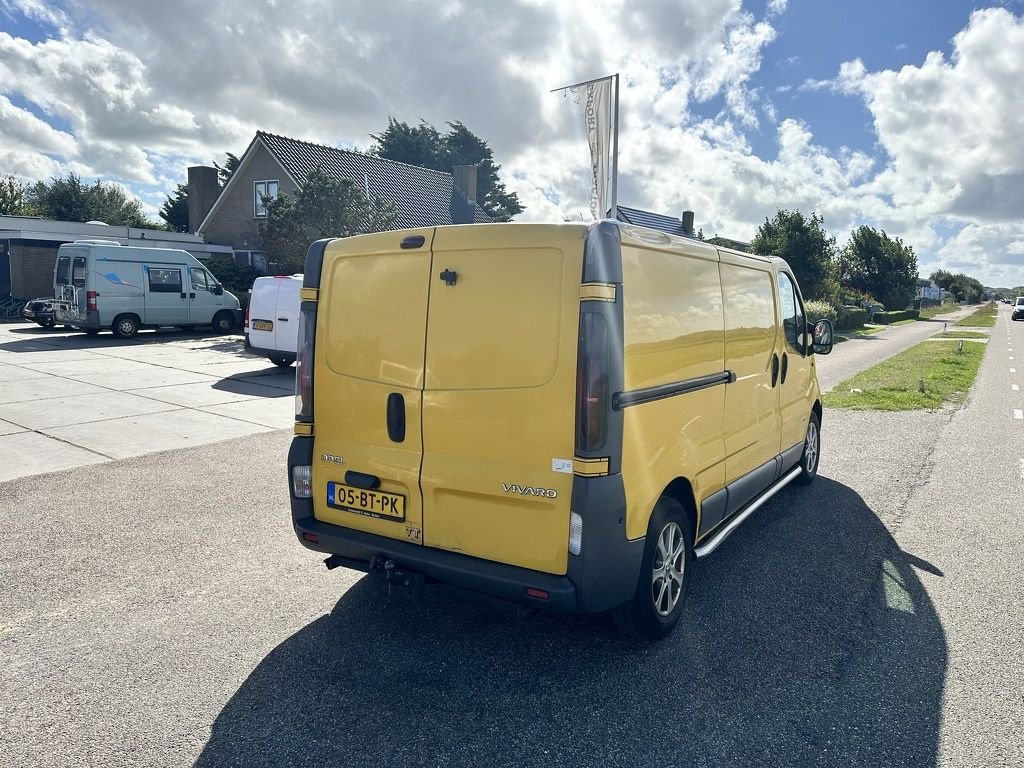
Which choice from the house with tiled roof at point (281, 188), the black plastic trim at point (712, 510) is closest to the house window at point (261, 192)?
the house with tiled roof at point (281, 188)

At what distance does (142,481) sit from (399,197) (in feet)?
90.5

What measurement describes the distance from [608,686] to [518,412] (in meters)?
1.33

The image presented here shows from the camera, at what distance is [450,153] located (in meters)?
54.5

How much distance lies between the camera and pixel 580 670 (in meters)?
3.39

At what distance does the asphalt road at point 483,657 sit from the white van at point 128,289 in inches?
570

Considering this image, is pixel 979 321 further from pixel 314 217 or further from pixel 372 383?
pixel 372 383

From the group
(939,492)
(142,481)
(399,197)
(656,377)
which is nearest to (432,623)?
(656,377)

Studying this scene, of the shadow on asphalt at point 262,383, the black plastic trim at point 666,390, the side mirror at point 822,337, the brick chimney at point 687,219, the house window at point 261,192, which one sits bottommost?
the shadow on asphalt at point 262,383

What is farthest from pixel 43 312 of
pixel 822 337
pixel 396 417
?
pixel 822 337

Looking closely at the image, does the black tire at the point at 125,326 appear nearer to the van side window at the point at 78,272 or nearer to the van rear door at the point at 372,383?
the van side window at the point at 78,272

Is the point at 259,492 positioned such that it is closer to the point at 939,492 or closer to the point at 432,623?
the point at 432,623

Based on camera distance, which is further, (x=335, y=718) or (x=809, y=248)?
(x=809, y=248)

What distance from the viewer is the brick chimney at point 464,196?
35531 millimetres

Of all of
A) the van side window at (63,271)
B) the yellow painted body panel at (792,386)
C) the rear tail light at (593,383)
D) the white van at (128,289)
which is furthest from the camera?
the van side window at (63,271)
